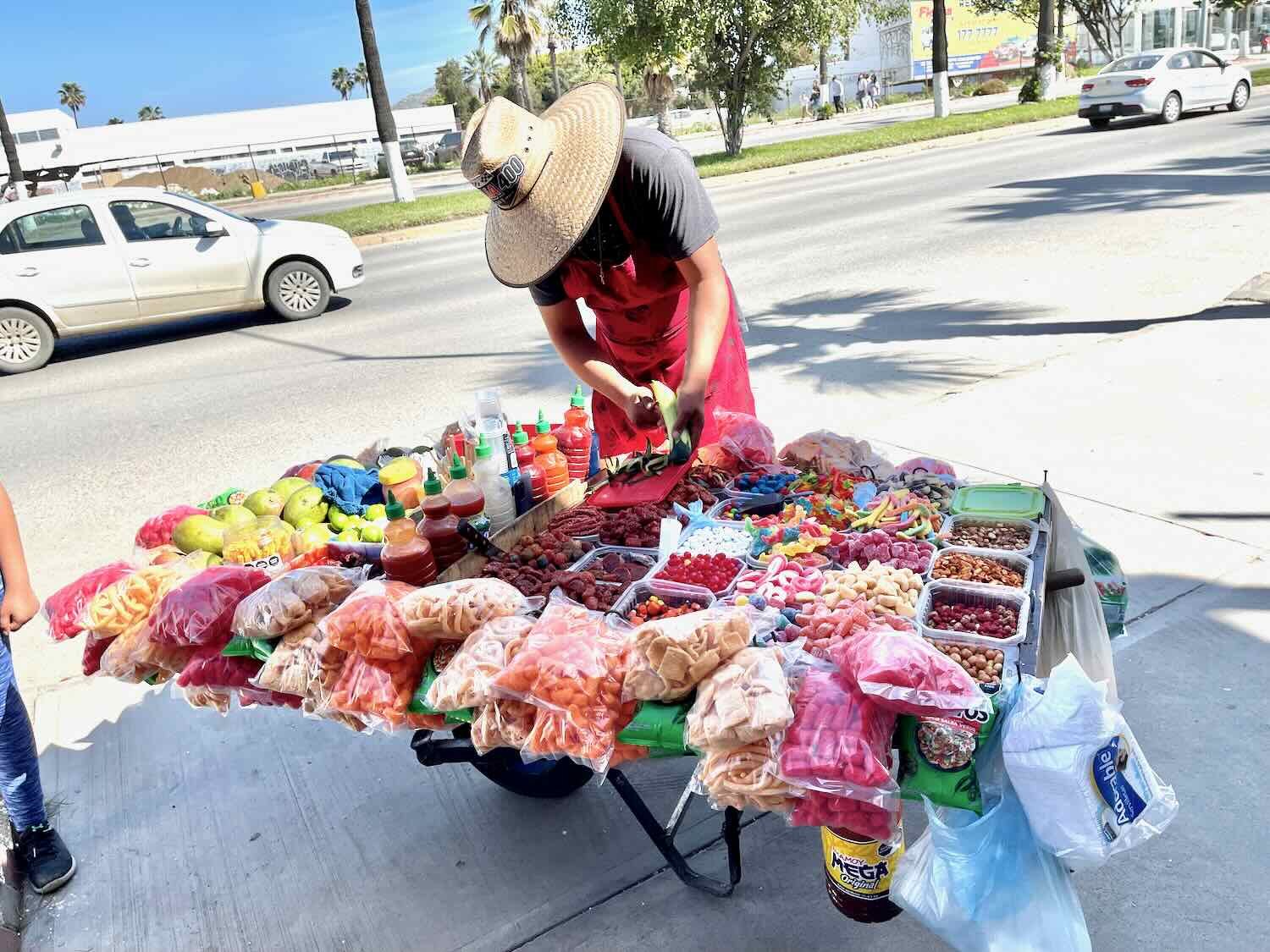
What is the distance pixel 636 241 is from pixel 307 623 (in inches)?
59.9

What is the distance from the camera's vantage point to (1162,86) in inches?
725

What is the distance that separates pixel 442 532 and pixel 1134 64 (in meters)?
21.5

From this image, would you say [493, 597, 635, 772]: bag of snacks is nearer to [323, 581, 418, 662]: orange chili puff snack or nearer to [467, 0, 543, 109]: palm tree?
[323, 581, 418, 662]: orange chili puff snack

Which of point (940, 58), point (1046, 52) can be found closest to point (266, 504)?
point (940, 58)

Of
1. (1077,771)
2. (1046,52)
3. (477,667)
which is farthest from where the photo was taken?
(1046,52)

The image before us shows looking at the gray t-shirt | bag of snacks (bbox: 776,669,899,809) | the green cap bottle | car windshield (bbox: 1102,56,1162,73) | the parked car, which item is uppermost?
the parked car

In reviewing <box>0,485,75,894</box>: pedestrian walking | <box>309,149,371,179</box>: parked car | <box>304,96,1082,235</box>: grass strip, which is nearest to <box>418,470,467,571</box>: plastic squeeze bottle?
<box>0,485,75,894</box>: pedestrian walking

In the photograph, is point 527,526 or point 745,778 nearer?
point 745,778

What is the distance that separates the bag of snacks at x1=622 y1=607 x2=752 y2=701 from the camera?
1.80 meters

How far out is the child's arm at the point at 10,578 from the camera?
2604mm

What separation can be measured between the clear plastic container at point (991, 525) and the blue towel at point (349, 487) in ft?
5.91

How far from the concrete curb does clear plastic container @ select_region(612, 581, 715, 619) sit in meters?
14.0

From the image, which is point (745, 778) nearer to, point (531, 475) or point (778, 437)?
point (531, 475)

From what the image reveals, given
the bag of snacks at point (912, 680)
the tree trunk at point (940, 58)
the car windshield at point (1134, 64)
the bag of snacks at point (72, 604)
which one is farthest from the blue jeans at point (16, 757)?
the tree trunk at point (940, 58)
